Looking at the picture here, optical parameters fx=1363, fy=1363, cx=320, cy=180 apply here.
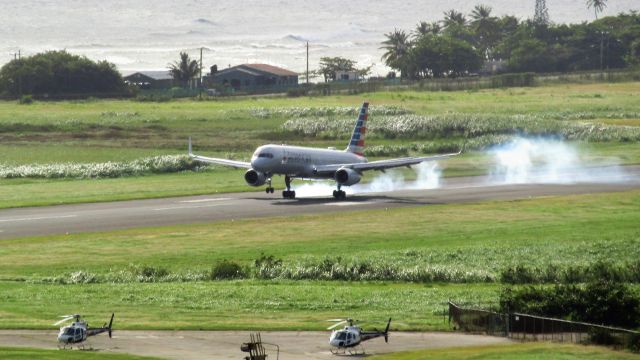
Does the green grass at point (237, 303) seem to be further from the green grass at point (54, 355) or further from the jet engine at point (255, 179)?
the jet engine at point (255, 179)

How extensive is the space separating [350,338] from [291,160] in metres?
52.5

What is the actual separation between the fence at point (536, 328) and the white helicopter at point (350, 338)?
5.42 metres

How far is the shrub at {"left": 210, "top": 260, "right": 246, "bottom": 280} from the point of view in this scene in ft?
243

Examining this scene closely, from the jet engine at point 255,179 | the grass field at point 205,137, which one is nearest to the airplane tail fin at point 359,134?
the jet engine at point 255,179

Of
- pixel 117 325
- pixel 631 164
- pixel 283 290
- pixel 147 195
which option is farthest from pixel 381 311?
pixel 631 164

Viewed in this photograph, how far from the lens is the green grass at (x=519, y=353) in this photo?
52938 millimetres

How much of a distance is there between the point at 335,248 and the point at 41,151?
73.2m

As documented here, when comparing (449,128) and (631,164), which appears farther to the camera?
(449,128)

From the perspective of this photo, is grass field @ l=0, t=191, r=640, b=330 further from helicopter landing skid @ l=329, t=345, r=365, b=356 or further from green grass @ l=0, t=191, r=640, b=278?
helicopter landing skid @ l=329, t=345, r=365, b=356

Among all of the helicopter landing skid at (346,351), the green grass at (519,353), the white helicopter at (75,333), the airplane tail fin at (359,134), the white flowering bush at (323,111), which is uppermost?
the airplane tail fin at (359,134)

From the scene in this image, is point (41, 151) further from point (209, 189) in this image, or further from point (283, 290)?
point (283, 290)

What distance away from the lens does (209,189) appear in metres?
116

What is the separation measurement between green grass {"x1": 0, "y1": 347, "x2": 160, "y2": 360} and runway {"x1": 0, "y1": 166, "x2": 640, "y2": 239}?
3498 centimetres

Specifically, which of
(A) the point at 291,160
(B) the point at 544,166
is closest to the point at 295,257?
(A) the point at 291,160
